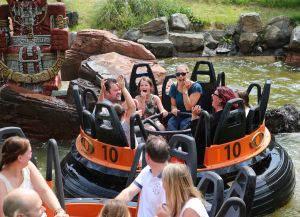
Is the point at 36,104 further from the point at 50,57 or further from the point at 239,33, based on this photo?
the point at 239,33

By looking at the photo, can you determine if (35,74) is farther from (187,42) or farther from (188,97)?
(187,42)

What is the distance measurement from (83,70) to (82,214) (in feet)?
17.5

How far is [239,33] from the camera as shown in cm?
1454

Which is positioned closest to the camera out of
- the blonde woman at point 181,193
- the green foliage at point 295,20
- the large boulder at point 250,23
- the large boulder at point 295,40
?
the blonde woman at point 181,193

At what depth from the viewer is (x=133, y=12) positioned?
603 inches

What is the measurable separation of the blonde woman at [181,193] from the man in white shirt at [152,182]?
0.38 meters

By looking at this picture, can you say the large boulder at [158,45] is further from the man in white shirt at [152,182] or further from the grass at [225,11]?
the man in white shirt at [152,182]

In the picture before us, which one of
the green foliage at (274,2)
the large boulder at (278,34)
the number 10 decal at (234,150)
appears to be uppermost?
the number 10 decal at (234,150)

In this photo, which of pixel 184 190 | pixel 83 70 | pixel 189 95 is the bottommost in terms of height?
pixel 83 70

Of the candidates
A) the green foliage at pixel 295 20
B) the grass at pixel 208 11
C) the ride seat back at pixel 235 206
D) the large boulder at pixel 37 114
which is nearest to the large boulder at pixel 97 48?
the large boulder at pixel 37 114

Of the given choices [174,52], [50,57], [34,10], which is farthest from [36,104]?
[174,52]

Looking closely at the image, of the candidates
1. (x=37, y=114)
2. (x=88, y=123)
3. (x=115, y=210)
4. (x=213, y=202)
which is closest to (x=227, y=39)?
(x=37, y=114)

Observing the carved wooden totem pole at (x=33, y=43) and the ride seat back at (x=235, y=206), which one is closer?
the ride seat back at (x=235, y=206)

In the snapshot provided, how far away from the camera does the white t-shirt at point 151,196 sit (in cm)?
348
